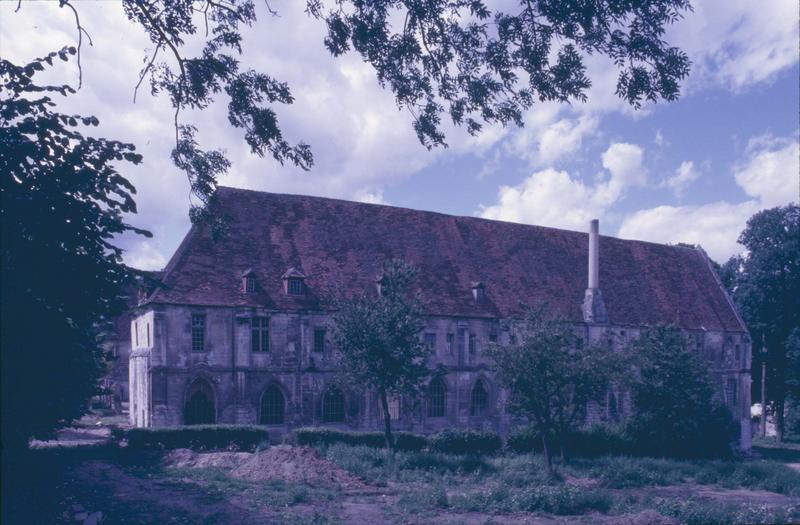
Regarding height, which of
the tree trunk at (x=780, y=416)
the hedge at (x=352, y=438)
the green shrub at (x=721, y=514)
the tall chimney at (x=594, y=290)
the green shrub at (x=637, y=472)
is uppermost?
the tall chimney at (x=594, y=290)

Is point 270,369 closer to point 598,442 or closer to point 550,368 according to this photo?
point 550,368

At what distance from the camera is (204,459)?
83.4 ft

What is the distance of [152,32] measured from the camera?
10219mm

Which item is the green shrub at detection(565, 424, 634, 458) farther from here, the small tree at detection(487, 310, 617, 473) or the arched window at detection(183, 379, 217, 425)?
the arched window at detection(183, 379, 217, 425)

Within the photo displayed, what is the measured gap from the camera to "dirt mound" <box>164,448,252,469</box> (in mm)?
24875

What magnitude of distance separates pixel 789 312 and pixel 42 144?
54.7 metres

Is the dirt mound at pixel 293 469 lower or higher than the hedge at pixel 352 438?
higher

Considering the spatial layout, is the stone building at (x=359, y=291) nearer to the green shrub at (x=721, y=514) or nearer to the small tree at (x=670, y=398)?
the small tree at (x=670, y=398)

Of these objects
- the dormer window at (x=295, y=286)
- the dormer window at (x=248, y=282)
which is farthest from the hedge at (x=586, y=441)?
the dormer window at (x=248, y=282)

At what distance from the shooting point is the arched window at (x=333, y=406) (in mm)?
34000

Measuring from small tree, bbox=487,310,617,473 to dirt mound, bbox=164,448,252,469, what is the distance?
10.4 meters

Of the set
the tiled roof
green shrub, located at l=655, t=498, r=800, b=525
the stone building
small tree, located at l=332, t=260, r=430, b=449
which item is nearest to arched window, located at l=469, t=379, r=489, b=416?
the stone building

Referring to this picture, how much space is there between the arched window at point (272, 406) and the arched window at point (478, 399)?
35.5ft

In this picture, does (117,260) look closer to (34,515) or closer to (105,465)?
(34,515)
